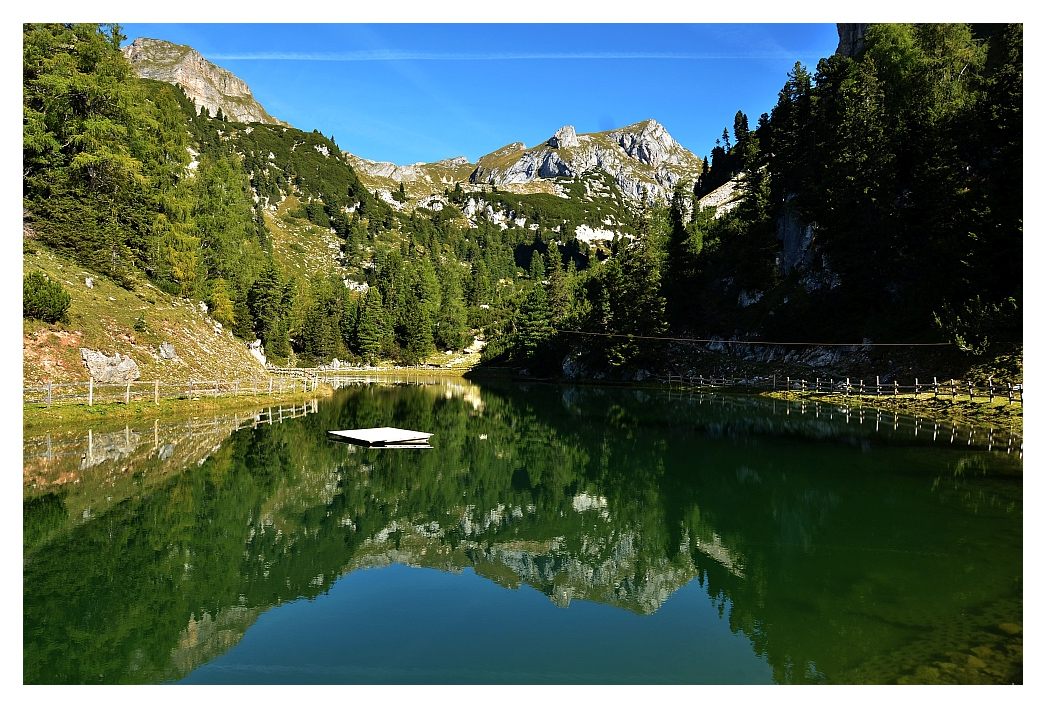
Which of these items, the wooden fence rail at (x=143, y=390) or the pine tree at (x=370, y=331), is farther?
the pine tree at (x=370, y=331)

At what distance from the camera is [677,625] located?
1105cm

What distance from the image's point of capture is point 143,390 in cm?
3756

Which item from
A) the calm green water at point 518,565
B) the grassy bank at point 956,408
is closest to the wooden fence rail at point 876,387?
the grassy bank at point 956,408

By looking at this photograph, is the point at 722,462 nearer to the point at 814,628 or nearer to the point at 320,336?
the point at 814,628

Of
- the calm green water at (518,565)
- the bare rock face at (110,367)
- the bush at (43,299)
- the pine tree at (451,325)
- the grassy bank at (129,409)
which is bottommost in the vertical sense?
the calm green water at (518,565)

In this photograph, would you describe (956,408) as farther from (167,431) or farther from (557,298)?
(557,298)

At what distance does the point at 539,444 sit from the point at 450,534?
16.0 m

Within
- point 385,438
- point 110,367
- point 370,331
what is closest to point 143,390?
point 110,367

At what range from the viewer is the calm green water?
9531 millimetres

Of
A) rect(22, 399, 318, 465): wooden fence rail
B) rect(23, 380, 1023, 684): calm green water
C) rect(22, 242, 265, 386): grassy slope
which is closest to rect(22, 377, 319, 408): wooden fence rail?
rect(22, 242, 265, 386): grassy slope

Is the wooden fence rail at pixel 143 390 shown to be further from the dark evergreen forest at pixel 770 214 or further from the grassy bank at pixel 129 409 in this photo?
the dark evergreen forest at pixel 770 214

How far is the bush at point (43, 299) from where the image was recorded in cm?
3356

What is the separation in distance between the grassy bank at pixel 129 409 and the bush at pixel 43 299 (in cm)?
624
